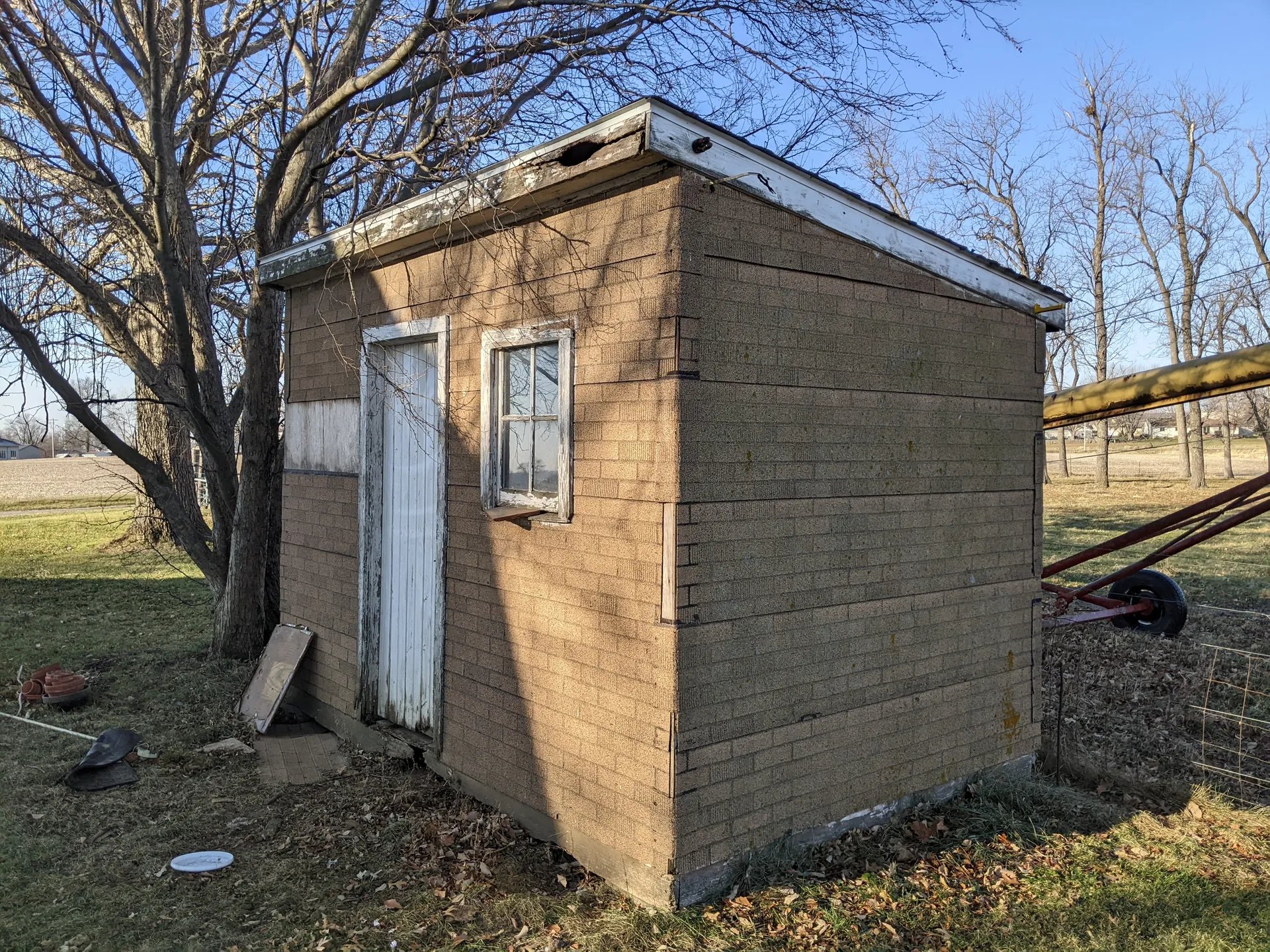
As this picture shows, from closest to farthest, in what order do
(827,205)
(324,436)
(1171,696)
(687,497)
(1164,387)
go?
(687,497), (827,205), (1164,387), (324,436), (1171,696)

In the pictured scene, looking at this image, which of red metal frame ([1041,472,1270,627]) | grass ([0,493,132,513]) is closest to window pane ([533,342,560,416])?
red metal frame ([1041,472,1270,627])

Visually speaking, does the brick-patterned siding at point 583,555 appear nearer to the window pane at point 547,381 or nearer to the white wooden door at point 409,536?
the window pane at point 547,381

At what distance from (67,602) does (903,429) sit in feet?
39.1

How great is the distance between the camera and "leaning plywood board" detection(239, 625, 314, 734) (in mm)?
6730

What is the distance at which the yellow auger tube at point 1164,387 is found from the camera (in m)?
6.02

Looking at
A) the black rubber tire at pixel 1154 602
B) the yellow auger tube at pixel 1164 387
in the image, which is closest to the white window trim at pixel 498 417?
the yellow auger tube at pixel 1164 387

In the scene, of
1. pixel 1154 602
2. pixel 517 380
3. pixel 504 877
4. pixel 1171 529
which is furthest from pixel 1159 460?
pixel 504 877

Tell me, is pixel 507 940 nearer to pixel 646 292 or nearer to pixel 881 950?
pixel 881 950

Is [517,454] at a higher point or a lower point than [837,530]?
higher

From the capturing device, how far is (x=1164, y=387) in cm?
661

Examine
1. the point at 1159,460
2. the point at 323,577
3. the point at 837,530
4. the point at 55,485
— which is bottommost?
the point at 323,577

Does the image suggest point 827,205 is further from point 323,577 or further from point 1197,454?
point 1197,454

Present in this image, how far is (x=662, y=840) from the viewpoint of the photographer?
3.89 metres

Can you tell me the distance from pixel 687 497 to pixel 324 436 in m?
3.93
